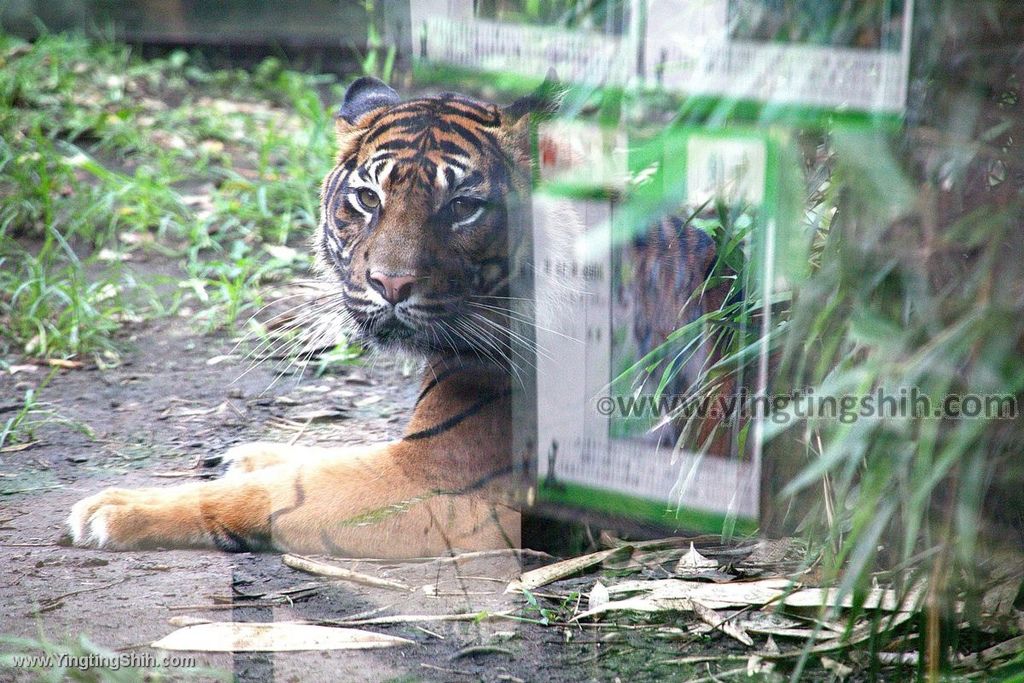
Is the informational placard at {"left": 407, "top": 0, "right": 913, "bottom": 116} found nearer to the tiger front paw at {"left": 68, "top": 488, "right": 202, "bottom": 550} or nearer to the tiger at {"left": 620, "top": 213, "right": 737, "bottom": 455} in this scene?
the tiger at {"left": 620, "top": 213, "right": 737, "bottom": 455}

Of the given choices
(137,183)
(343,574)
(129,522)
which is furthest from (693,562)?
(137,183)

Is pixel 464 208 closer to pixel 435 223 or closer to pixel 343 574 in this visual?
pixel 435 223

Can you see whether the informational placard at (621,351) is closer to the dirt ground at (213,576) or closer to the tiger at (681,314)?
the tiger at (681,314)

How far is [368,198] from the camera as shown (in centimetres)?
193

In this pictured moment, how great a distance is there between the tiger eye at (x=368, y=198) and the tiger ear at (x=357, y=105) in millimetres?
136

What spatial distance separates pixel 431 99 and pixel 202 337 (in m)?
1.03

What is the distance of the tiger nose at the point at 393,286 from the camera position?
1.80 m

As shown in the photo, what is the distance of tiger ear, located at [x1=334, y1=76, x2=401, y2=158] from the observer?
1.97 m

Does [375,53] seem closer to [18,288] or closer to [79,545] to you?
[18,288]

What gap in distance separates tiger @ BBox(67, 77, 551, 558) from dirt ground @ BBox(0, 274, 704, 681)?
0.21ft

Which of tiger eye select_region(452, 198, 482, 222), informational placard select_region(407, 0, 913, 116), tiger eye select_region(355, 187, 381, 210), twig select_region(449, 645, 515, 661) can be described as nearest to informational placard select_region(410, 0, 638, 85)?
informational placard select_region(407, 0, 913, 116)

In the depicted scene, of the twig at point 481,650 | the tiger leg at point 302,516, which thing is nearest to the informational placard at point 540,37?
the tiger leg at point 302,516

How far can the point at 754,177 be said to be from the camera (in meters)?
1.35

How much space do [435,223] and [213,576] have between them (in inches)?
27.6
